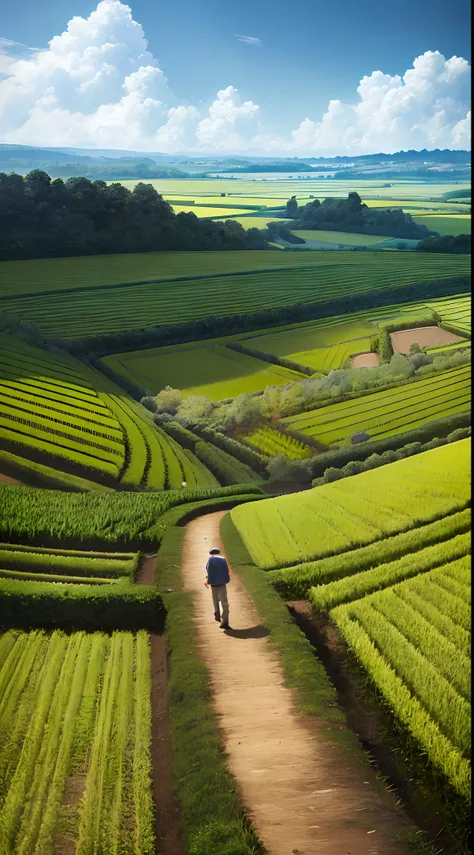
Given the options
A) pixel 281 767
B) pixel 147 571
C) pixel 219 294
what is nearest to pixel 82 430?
→ pixel 147 571

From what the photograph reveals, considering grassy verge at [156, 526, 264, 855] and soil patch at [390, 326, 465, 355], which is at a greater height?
soil patch at [390, 326, 465, 355]

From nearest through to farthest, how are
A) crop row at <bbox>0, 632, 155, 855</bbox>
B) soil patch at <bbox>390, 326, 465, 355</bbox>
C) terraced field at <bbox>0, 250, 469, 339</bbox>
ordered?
crop row at <bbox>0, 632, 155, 855</bbox> < soil patch at <bbox>390, 326, 465, 355</bbox> < terraced field at <bbox>0, 250, 469, 339</bbox>

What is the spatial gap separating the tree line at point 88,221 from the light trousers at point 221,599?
6336 mm

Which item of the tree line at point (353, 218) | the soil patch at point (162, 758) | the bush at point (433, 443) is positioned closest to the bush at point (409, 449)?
the bush at point (433, 443)

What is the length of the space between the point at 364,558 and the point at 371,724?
172 cm

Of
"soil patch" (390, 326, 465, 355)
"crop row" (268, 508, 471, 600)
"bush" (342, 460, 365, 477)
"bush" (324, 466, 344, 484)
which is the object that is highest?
"soil patch" (390, 326, 465, 355)

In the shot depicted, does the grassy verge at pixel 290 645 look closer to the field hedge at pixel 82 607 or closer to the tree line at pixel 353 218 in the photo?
the field hedge at pixel 82 607

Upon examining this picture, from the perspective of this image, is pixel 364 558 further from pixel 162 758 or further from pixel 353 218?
pixel 353 218

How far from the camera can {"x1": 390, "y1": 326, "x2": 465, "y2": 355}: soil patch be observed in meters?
8.84

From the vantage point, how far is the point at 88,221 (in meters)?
10.4

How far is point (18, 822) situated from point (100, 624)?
1.92 metres

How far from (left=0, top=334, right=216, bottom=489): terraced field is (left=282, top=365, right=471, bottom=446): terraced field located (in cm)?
138

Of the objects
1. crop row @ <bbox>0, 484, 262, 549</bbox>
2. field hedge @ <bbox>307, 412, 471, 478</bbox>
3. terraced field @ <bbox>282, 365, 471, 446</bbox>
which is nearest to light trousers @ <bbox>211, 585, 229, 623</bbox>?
crop row @ <bbox>0, 484, 262, 549</bbox>

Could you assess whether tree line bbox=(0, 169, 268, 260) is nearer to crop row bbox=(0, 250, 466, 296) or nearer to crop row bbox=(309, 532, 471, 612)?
crop row bbox=(0, 250, 466, 296)
